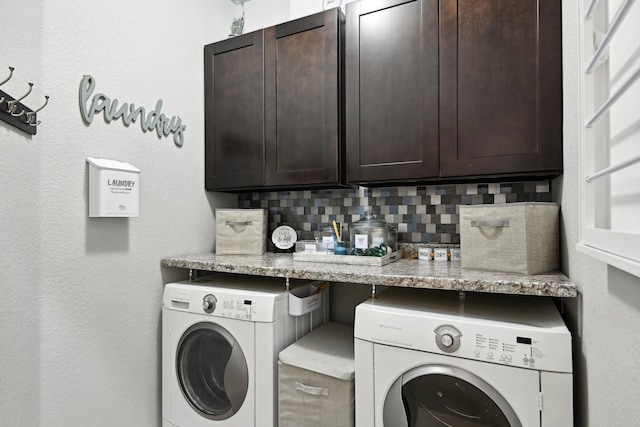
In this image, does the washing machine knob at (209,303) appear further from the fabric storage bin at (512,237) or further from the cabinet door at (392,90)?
the fabric storage bin at (512,237)

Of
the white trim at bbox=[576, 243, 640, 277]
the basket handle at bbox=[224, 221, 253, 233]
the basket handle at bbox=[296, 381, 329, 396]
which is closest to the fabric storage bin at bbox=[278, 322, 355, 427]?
the basket handle at bbox=[296, 381, 329, 396]

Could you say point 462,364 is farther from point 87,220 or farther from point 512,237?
point 87,220

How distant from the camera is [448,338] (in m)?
1.16

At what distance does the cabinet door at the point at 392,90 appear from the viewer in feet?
5.25

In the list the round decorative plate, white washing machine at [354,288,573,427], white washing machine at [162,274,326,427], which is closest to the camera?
white washing machine at [354,288,573,427]

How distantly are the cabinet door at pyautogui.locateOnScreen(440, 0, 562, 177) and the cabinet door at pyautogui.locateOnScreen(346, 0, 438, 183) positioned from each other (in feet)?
0.20

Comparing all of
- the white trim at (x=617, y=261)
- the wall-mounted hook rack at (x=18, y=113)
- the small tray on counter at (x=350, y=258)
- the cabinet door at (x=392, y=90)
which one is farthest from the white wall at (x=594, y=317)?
the wall-mounted hook rack at (x=18, y=113)

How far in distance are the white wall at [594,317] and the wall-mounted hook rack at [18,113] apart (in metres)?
1.74

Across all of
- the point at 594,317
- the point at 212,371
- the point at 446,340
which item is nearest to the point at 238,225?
the point at 212,371

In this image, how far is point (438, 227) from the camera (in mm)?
1922

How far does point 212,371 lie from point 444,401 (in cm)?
113

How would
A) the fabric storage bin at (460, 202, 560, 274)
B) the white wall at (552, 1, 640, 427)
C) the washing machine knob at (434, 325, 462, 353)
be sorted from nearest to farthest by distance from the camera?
the white wall at (552, 1, 640, 427), the washing machine knob at (434, 325, 462, 353), the fabric storage bin at (460, 202, 560, 274)

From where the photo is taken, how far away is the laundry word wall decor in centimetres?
155

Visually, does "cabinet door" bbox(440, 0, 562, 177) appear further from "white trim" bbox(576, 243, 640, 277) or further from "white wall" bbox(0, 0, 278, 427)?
"white wall" bbox(0, 0, 278, 427)
